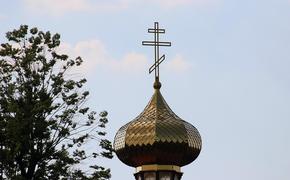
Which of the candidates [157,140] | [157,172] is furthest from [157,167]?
[157,140]

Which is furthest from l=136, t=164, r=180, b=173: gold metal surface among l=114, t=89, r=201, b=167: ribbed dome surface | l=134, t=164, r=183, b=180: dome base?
l=114, t=89, r=201, b=167: ribbed dome surface

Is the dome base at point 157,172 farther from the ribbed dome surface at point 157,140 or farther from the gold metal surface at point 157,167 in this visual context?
the ribbed dome surface at point 157,140

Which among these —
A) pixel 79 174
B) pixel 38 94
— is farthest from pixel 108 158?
pixel 38 94

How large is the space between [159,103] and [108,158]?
6074 mm

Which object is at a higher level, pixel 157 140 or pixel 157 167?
pixel 157 140

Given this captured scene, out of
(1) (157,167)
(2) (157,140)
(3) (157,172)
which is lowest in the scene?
(3) (157,172)

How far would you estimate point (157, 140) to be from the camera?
28.6 meters

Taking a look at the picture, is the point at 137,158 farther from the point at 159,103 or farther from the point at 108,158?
the point at 108,158

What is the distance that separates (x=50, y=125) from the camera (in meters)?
23.1

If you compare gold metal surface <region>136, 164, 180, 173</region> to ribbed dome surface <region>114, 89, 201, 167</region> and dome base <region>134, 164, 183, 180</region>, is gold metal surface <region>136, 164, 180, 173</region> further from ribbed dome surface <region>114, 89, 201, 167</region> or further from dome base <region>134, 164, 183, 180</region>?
ribbed dome surface <region>114, 89, 201, 167</region>

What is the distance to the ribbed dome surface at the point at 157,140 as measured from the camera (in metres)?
28.7

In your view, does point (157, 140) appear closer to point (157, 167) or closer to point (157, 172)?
point (157, 167)

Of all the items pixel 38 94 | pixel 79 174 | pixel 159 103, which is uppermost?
pixel 159 103

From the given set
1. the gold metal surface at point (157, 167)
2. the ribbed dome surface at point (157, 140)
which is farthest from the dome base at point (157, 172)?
the ribbed dome surface at point (157, 140)
